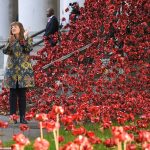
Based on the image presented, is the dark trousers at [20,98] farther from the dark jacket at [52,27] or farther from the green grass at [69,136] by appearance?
the dark jacket at [52,27]

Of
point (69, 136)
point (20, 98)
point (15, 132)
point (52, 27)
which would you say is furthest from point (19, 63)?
point (52, 27)

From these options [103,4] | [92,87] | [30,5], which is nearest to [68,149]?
[92,87]

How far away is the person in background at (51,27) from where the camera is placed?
17.8m

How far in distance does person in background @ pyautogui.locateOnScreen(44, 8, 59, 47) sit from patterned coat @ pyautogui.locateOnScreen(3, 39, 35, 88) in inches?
223

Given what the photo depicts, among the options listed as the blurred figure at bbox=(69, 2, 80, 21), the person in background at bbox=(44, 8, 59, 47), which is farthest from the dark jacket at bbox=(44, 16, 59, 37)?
the blurred figure at bbox=(69, 2, 80, 21)

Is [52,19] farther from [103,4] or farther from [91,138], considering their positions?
[91,138]

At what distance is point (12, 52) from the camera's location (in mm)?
11891

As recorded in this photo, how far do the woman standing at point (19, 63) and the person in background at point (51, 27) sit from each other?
18.5 ft

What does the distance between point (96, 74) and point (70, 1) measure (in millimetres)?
5151

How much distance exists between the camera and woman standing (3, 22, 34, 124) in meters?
11.7

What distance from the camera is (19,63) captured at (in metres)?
11.9

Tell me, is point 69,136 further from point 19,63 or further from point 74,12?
point 74,12

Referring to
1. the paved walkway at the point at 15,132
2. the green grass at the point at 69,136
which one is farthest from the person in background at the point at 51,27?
the green grass at the point at 69,136

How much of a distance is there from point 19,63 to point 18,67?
0.24 ft
